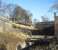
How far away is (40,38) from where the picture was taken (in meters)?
11.9

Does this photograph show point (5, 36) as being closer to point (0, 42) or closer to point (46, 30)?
point (0, 42)

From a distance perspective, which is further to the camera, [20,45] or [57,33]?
[57,33]

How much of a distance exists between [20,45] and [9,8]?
25.2ft

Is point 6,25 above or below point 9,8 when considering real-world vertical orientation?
→ below

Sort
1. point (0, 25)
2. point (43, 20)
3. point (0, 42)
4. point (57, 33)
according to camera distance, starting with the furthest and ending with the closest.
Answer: point (43, 20) < point (57, 33) < point (0, 25) < point (0, 42)

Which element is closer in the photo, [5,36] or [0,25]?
[5,36]

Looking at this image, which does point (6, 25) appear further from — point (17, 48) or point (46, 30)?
point (46, 30)

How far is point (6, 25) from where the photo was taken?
505 inches

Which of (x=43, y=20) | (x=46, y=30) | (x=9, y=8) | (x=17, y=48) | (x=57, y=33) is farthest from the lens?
(x=9, y=8)

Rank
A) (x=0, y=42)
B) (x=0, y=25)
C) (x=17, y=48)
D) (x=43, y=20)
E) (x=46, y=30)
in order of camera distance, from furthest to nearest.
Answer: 1. (x=43, y=20)
2. (x=46, y=30)
3. (x=0, y=25)
4. (x=17, y=48)
5. (x=0, y=42)

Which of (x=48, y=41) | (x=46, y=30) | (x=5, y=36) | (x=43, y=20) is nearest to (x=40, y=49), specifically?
(x=48, y=41)

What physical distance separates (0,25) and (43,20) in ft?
18.8

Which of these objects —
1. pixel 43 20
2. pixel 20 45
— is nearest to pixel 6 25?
pixel 20 45

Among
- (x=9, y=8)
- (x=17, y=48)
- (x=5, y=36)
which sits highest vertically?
(x=9, y=8)
